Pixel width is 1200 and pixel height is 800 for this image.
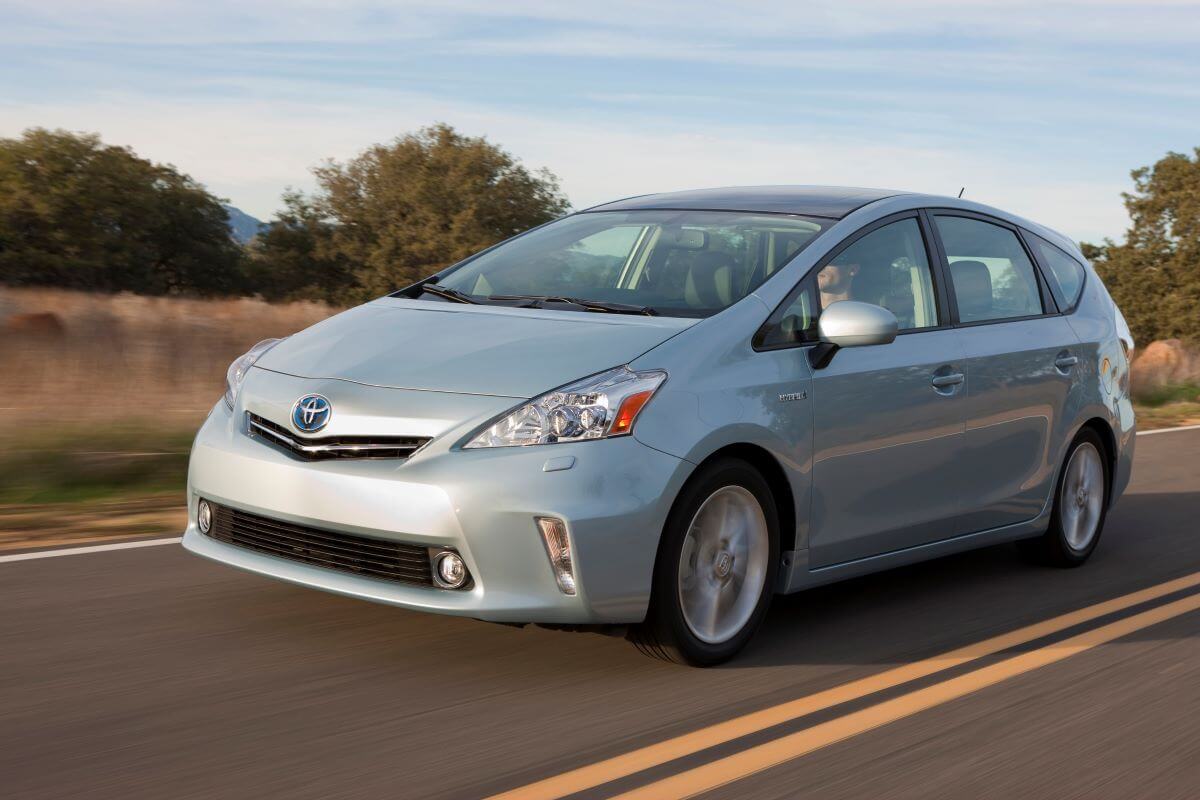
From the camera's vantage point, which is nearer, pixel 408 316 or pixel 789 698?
pixel 789 698

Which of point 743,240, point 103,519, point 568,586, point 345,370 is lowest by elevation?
point 103,519

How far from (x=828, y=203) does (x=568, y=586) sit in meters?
2.23

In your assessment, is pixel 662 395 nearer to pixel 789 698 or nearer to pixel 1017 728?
pixel 789 698

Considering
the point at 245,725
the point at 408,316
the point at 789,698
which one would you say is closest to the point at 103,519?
the point at 408,316

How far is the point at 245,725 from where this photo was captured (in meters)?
4.06

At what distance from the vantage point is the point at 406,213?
4812 cm

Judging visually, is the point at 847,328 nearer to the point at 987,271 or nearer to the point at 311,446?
the point at 987,271

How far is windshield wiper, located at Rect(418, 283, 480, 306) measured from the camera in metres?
5.68

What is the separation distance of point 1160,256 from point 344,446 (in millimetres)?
58916

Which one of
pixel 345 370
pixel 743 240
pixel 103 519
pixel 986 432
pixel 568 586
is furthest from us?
pixel 103 519

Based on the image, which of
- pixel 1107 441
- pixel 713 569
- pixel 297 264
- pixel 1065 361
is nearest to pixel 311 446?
pixel 713 569

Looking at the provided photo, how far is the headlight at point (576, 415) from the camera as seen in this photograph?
4402 millimetres

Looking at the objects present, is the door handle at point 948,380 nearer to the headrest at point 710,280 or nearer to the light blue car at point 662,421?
the light blue car at point 662,421

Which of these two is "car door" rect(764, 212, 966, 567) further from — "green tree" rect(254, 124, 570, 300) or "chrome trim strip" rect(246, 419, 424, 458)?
"green tree" rect(254, 124, 570, 300)
